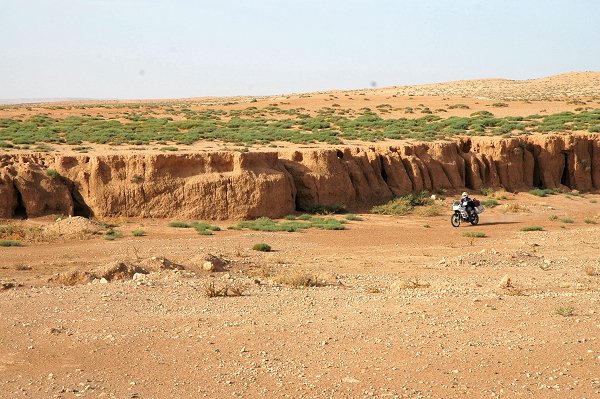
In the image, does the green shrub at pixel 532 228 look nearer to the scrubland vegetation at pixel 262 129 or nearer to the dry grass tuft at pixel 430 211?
the dry grass tuft at pixel 430 211

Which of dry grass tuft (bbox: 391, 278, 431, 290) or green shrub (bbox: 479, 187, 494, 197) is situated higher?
dry grass tuft (bbox: 391, 278, 431, 290)

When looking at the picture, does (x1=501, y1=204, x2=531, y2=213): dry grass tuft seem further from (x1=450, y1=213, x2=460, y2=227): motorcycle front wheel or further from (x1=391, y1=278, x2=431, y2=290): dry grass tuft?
(x1=391, y1=278, x2=431, y2=290): dry grass tuft

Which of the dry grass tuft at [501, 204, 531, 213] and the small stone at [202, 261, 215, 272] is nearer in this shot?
the small stone at [202, 261, 215, 272]

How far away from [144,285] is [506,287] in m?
6.56

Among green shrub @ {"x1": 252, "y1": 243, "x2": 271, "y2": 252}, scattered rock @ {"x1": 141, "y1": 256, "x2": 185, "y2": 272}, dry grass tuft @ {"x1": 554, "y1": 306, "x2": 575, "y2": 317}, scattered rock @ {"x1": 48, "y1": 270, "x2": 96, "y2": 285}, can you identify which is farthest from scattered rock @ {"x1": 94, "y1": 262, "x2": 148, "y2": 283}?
dry grass tuft @ {"x1": 554, "y1": 306, "x2": 575, "y2": 317}

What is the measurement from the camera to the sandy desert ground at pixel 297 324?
905 cm

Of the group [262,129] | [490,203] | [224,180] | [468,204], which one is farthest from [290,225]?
[262,129]

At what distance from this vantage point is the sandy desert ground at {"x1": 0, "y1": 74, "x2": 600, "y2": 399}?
905 cm

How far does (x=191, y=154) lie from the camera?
26.8 meters

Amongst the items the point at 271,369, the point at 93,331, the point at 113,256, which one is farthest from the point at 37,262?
the point at 271,369

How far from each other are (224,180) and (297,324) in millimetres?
15657

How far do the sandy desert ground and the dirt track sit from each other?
0.03 meters

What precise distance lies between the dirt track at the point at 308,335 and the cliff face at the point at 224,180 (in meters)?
7.34

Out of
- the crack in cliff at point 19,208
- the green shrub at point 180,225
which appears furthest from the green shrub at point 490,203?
the crack in cliff at point 19,208
